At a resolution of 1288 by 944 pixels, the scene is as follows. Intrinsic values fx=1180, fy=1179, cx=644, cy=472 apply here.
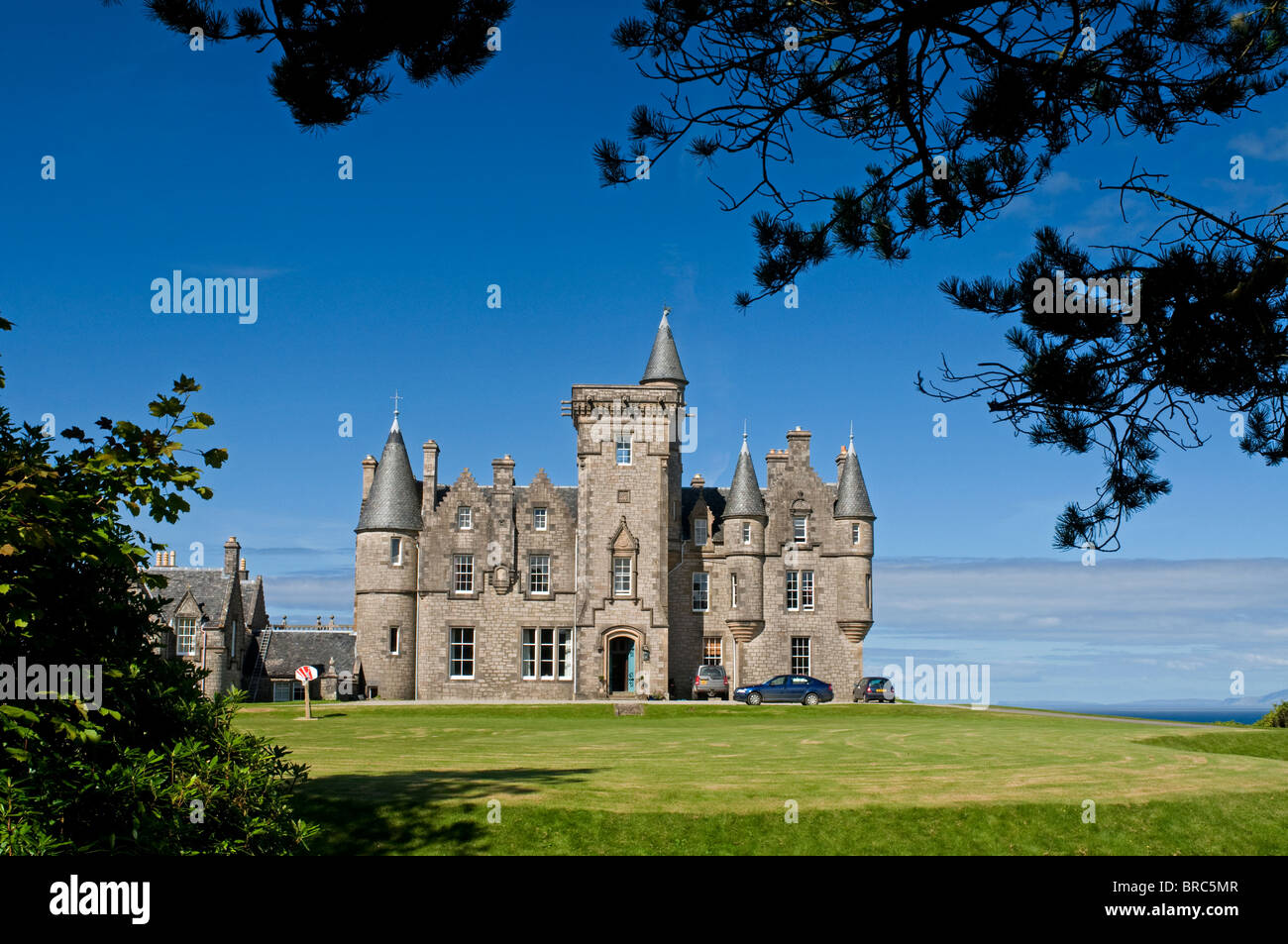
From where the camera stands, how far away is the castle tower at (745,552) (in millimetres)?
55156

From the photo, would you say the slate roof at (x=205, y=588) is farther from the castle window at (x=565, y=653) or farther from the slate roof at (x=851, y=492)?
the slate roof at (x=851, y=492)

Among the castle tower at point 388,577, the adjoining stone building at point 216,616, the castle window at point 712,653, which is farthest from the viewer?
the castle window at point 712,653

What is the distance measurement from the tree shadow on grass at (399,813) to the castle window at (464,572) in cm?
3739

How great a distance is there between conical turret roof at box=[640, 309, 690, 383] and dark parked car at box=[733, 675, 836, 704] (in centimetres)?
1557

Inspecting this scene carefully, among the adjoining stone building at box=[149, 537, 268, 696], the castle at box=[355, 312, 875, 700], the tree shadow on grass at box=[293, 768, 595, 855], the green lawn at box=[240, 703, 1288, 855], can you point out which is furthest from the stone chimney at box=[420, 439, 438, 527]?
the tree shadow on grass at box=[293, 768, 595, 855]

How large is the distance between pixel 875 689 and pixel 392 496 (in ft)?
77.1

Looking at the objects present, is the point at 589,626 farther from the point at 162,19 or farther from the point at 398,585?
the point at 162,19

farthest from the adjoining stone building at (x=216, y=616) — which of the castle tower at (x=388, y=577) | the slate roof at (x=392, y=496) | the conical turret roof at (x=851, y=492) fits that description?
the conical turret roof at (x=851, y=492)

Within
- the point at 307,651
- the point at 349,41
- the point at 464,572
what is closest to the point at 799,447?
the point at 464,572

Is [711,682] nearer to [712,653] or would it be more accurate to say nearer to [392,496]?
[712,653]

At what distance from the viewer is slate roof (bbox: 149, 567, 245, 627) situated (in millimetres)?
53312

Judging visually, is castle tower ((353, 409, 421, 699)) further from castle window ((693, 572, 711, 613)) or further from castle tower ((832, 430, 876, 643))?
castle tower ((832, 430, 876, 643))
